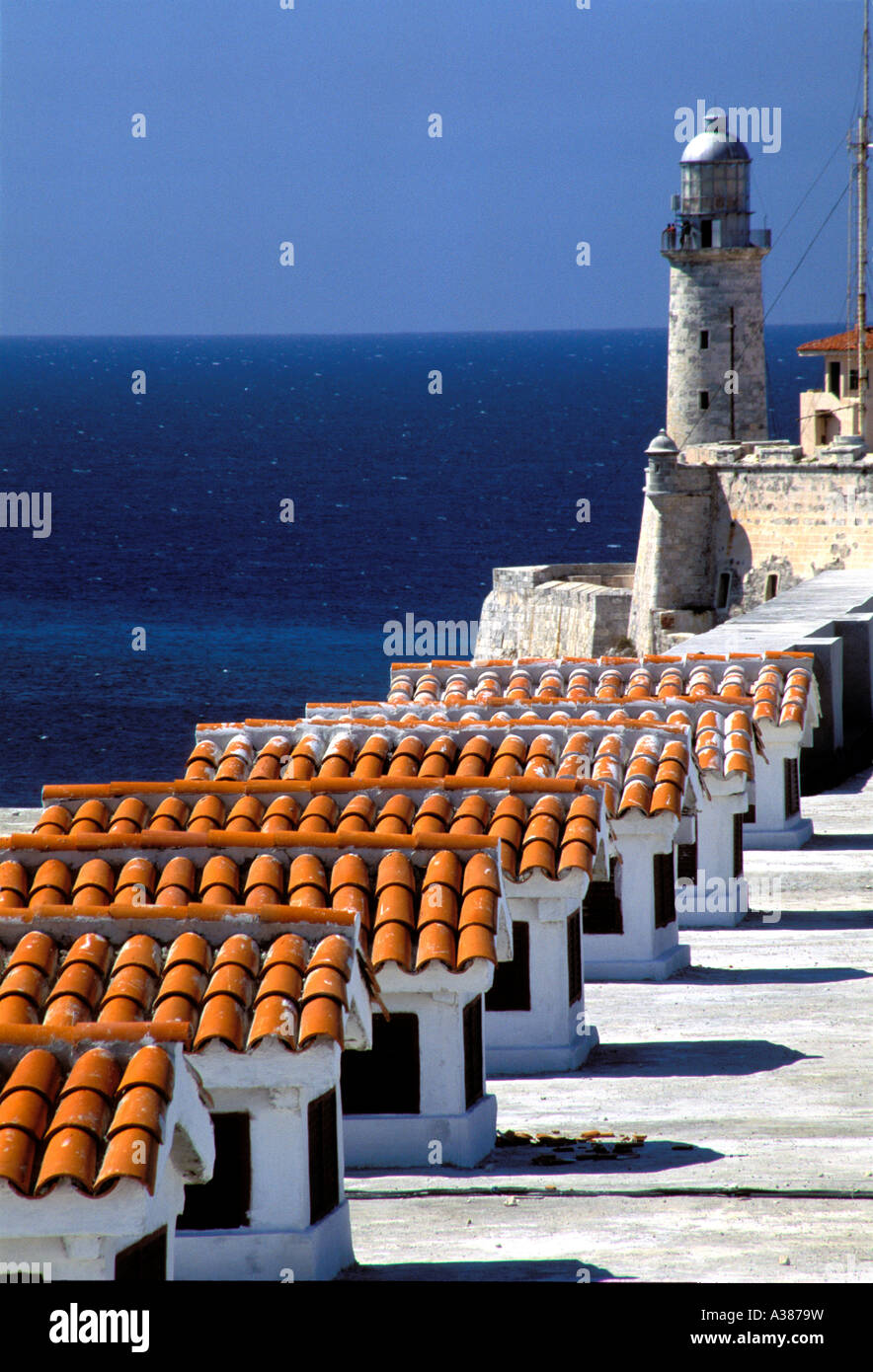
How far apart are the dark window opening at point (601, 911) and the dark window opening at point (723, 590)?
49.5 m

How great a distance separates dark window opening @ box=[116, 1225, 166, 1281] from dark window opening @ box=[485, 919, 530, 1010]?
5.42 m

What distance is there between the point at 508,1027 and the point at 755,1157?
271 cm

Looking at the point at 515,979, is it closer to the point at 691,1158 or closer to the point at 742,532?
the point at 691,1158

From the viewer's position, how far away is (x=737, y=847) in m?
17.7

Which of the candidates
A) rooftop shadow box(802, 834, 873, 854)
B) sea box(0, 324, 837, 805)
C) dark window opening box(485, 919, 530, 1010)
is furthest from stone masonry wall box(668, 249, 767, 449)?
dark window opening box(485, 919, 530, 1010)

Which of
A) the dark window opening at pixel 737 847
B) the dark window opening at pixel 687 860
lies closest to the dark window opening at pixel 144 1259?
the dark window opening at pixel 687 860

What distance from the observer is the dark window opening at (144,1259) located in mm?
7031

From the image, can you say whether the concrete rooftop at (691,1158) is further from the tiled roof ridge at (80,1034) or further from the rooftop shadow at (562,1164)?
the tiled roof ridge at (80,1034)

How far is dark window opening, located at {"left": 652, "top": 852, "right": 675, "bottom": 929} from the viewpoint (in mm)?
15133

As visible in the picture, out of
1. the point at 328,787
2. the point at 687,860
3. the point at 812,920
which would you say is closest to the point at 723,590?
the point at 687,860

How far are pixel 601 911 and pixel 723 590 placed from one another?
49.8 meters

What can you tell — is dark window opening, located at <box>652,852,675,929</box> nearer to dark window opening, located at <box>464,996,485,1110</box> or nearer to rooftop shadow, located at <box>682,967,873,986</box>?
rooftop shadow, located at <box>682,967,873,986</box>
